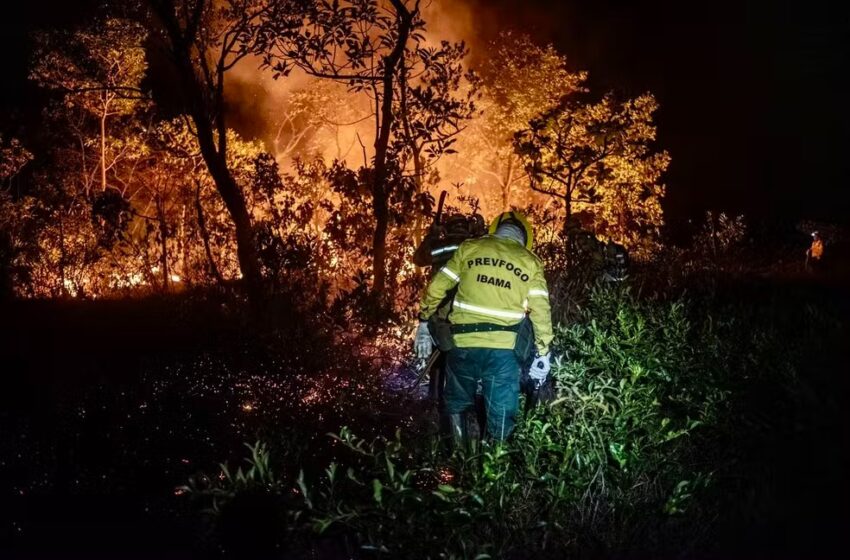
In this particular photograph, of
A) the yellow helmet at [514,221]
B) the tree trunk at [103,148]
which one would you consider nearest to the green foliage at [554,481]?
the yellow helmet at [514,221]

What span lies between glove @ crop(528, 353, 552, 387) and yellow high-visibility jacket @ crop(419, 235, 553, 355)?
10 cm

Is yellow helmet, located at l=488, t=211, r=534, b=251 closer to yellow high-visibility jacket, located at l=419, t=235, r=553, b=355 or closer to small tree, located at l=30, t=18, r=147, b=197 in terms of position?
yellow high-visibility jacket, located at l=419, t=235, r=553, b=355

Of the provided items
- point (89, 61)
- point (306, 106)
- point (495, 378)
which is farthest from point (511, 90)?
point (495, 378)

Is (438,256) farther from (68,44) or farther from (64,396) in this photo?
(68,44)

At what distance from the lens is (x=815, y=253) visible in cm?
1465

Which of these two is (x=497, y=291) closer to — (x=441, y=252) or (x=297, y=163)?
(x=441, y=252)

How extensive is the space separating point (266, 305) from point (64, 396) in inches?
99.9

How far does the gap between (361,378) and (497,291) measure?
199 centimetres

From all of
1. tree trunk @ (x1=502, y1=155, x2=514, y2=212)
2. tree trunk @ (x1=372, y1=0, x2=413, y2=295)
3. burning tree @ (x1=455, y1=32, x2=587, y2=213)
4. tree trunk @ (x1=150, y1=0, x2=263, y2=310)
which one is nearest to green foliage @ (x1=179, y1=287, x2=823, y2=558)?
tree trunk @ (x1=372, y1=0, x2=413, y2=295)

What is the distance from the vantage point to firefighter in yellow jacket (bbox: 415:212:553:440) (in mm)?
5059

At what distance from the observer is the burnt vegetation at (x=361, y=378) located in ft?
12.4

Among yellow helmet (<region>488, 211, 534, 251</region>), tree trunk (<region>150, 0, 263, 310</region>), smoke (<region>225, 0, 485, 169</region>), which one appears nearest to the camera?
yellow helmet (<region>488, 211, 534, 251</region>)

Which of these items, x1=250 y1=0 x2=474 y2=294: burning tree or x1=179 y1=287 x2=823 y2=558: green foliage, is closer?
x1=179 y1=287 x2=823 y2=558: green foliage

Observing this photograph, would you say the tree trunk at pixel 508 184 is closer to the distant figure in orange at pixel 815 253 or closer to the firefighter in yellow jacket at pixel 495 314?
the distant figure in orange at pixel 815 253
